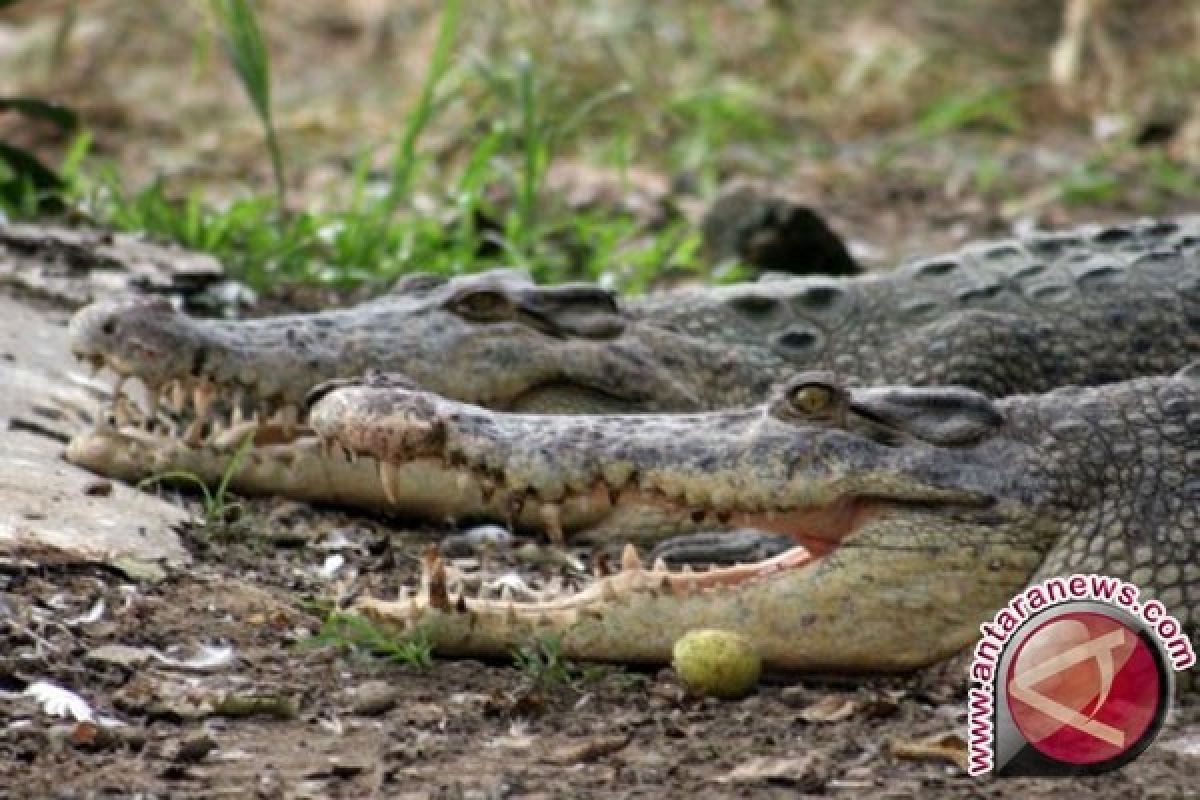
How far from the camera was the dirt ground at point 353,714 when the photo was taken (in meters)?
4.30

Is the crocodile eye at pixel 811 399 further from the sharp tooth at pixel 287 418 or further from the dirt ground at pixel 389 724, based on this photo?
the sharp tooth at pixel 287 418

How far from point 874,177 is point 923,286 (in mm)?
4381

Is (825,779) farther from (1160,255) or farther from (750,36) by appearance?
A: (750,36)

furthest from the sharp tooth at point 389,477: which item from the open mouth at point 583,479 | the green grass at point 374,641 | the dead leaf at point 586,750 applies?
the dead leaf at point 586,750

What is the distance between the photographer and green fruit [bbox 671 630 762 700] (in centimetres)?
493

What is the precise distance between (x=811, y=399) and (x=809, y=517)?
25cm

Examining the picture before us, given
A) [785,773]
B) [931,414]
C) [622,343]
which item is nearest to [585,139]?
[622,343]

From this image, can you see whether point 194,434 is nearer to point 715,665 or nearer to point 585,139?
point 715,665

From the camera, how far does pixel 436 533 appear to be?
6711 millimetres

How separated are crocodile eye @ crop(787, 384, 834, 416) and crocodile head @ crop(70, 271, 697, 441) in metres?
1.92

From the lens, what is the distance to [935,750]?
448 cm

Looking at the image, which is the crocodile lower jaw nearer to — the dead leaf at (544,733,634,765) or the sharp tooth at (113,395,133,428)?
the sharp tooth at (113,395,133,428)

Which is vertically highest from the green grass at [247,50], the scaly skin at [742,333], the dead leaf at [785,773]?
the green grass at [247,50]

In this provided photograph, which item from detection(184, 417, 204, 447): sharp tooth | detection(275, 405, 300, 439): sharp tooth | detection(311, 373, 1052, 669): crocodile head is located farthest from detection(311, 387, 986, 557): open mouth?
detection(275, 405, 300, 439): sharp tooth
